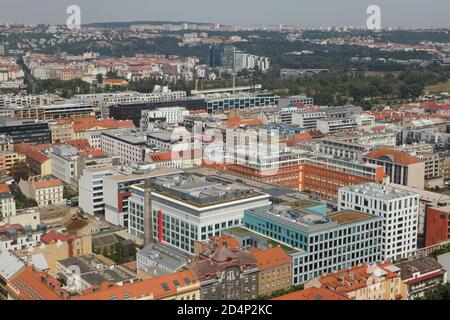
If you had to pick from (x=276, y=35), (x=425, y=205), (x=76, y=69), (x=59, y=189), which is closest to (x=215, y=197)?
(x=425, y=205)

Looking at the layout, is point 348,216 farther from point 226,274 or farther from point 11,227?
point 11,227

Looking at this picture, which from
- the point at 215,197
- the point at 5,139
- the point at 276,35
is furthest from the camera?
the point at 276,35

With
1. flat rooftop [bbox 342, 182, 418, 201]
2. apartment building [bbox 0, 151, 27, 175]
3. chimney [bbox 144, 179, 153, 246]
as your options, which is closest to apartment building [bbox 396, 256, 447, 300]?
flat rooftop [bbox 342, 182, 418, 201]

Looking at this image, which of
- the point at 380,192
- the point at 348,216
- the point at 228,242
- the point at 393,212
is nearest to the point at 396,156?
the point at 380,192

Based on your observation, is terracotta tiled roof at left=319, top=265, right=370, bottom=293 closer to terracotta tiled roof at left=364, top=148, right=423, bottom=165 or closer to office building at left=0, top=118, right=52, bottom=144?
terracotta tiled roof at left=364, top=148, right=423, bottom=165
